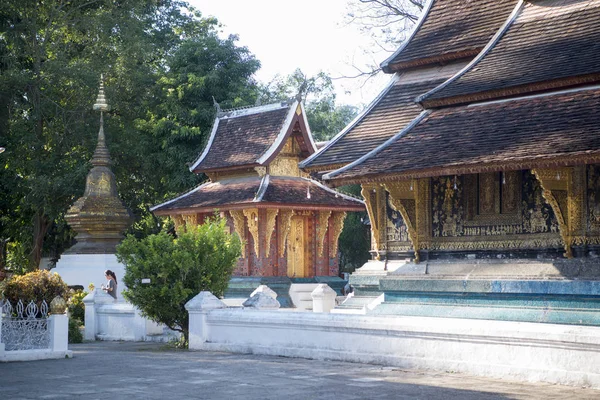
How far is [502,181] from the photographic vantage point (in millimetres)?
14992

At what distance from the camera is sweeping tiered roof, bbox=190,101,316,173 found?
88.6 ft

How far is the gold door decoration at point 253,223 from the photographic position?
2638 centimetres

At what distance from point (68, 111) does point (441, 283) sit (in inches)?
857

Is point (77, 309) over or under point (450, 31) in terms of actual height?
under

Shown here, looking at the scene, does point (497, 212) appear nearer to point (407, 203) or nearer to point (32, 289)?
point (407, 203)

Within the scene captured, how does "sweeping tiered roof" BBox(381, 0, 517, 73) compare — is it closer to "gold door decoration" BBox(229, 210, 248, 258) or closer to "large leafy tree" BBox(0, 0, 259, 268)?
"gold door decoration" BBox(229, 210, 248, 258)

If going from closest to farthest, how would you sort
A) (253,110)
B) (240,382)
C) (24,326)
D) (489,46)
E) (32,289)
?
(240,382)
(24,326)
(32,289)
(489,46)
(253,110)

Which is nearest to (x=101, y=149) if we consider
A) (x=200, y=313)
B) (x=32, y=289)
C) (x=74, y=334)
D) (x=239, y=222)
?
(x=239, y=222)

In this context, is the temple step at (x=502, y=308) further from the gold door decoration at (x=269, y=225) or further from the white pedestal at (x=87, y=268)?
the white pedestal at (x=87, y=268)

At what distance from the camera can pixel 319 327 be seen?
44.7 ft

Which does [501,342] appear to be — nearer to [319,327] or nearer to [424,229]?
[319,327]

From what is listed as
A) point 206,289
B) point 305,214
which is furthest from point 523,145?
point 305,214

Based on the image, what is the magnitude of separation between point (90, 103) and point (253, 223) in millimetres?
10403

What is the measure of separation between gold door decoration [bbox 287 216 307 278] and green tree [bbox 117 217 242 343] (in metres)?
10.3
